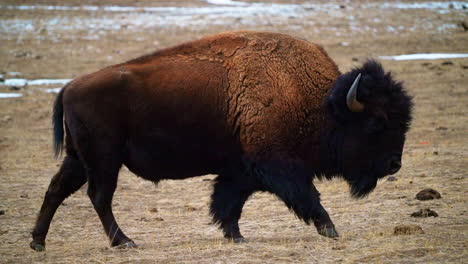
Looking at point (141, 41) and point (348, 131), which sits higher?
point (348, 131)

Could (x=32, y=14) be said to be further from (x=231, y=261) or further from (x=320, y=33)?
(x=231, y=261)

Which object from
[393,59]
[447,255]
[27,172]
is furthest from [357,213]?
[393,59]

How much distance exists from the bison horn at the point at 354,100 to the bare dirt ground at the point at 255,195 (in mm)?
1123

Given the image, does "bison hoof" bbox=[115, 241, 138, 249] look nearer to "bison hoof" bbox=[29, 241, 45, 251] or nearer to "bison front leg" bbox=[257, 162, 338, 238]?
"bison hoof" bbox=[29, 241, 45, 251]

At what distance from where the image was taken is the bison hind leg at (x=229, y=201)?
7.48 m

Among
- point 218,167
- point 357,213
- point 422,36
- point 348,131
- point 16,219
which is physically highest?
point 348,131

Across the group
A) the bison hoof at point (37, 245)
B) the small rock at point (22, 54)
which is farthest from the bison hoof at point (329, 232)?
the small rock at point (22, 54)

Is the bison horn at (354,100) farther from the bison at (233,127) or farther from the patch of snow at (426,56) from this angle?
the patch of snow at (426,56)

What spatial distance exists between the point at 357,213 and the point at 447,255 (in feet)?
8.30

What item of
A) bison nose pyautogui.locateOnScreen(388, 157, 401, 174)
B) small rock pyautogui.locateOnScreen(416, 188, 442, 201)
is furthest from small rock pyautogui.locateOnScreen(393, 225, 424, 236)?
small rock pyautogui.locateOnScreen(416, 188, 442, 201)

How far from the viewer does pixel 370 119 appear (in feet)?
24.1

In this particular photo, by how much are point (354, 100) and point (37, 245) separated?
3236 mm

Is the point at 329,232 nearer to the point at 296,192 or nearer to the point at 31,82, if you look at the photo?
the point at 296,192

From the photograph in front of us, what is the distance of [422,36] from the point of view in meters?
25.4
